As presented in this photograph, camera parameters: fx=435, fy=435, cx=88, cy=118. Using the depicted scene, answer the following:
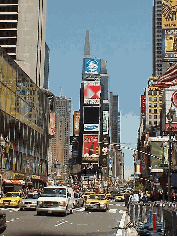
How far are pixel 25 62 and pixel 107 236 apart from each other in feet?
294

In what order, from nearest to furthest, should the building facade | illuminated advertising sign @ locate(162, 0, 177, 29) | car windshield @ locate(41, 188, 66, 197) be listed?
1. car windshield @ locate(41, 188, 66, 197)
2. illuminated advertising sign @ locate(162, 0, 177, 29)
3. the building facade

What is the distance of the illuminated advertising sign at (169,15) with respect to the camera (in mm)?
64188

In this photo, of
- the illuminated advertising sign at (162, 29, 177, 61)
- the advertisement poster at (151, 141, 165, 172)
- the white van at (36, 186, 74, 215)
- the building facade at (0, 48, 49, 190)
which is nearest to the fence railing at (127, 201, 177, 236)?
the white van at (36, 186, 74, 215)

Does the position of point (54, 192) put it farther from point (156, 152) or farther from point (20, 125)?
point (156, 152)

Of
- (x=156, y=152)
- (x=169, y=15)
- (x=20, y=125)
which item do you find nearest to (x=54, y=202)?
(x=169, y=15)

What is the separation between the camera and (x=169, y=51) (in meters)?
67.0

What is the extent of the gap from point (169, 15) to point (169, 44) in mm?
4757

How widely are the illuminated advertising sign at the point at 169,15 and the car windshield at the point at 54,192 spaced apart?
138ft

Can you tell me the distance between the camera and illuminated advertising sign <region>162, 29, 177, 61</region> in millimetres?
65438

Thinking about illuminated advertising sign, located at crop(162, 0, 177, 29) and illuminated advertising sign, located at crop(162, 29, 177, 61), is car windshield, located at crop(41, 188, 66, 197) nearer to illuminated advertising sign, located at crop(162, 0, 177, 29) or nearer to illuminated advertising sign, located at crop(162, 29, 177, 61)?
illuminated advertising sign, located at crop(162, 29, 177, 61)

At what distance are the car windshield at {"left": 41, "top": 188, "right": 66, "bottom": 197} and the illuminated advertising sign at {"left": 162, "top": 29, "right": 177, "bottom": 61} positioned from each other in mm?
40266

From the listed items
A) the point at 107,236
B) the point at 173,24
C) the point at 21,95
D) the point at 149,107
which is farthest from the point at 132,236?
the point at 149,107

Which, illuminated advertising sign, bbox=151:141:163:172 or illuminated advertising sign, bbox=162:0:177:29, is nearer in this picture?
illuminated advertising sign, bbox=162:0:177:29

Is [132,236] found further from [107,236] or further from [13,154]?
[13,154]
